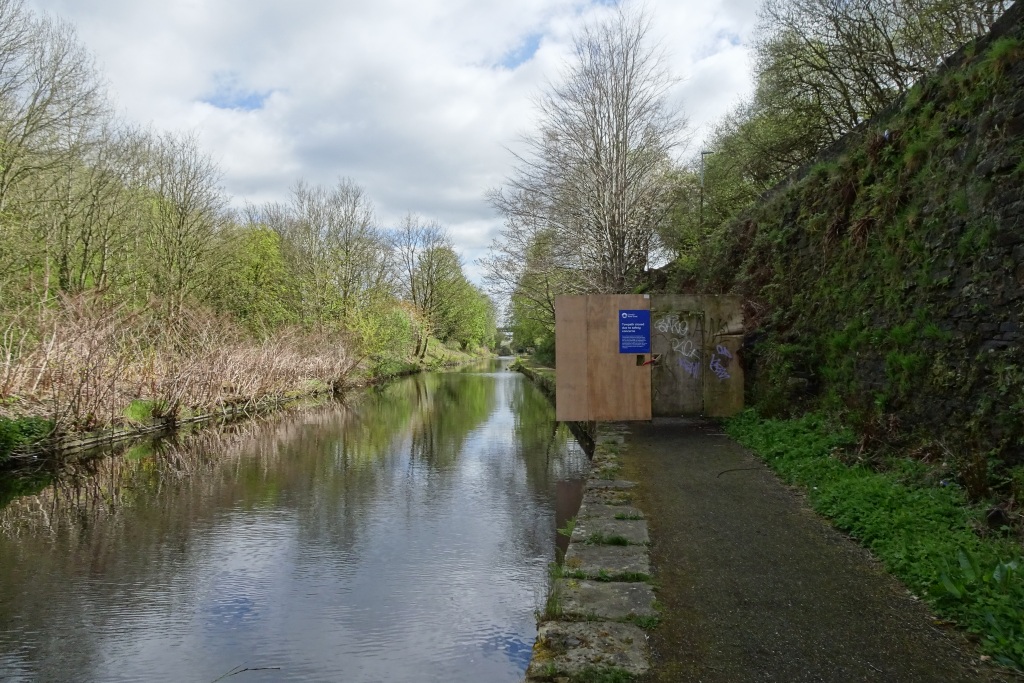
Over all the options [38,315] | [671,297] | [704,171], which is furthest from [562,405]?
[704,171]

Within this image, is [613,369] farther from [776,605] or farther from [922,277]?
[776,605]

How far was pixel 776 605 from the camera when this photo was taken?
374 centimetres

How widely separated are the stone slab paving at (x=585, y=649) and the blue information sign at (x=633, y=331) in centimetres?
756

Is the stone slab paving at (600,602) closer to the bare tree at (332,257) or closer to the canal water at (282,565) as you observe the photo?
the canal water at (282,565)

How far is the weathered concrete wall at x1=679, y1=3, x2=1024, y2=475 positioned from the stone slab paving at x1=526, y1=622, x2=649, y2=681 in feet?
11.2

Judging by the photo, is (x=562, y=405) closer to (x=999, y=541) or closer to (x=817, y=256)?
(x=817, y=256)

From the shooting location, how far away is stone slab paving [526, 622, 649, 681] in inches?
120

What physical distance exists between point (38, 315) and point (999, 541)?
13753 mm

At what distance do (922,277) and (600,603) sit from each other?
505 centimetres

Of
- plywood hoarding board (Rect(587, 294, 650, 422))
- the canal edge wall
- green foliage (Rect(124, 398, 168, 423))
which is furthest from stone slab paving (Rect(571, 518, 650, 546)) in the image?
green foliage (Rect(124, 398, 168, 423))

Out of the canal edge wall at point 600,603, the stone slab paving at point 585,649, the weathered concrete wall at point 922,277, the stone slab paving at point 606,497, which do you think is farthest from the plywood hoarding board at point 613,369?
the stone slab paving at point 585,649

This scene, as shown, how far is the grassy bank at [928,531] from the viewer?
132 inches

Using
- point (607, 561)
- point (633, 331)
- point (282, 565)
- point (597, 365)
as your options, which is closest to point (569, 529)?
point (607, 561)

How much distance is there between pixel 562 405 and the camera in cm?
1073
